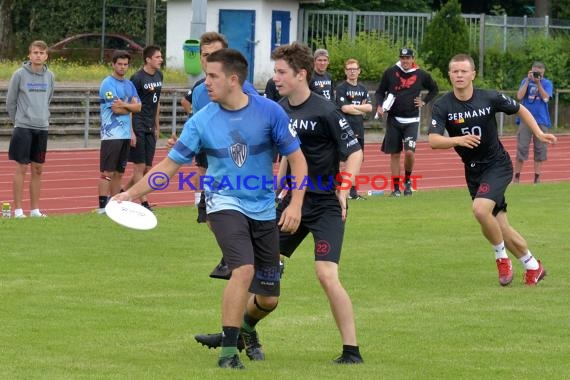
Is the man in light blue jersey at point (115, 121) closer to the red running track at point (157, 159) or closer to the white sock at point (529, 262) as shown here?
the red running track at point (157, 159)

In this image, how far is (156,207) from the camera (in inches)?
696

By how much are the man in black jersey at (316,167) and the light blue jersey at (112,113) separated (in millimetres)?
8141

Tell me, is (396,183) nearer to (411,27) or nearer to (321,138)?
(321,138)

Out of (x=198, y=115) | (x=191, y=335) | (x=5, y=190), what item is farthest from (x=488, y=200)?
(x=5, y=190)

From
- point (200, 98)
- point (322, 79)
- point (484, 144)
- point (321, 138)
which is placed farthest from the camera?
point (322, 79)

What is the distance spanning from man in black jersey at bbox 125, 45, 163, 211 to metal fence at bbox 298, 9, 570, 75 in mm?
20864

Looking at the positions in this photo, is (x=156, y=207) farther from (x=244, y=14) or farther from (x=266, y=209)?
(x=244, y=14)

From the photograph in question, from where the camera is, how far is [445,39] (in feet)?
121

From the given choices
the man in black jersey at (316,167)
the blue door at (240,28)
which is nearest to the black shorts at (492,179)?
the man in black jersey at (316,167)

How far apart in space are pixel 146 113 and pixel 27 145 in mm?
2014

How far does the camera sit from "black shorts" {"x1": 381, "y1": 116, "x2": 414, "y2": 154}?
19734 millimetres

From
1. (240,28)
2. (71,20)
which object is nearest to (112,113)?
(240,28)

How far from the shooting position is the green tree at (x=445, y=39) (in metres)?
36.7

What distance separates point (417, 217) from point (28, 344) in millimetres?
8779
